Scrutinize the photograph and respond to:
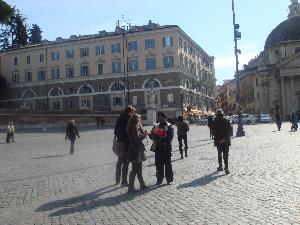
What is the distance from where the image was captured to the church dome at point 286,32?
91.4m

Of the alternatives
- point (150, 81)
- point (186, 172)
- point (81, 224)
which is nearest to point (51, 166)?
point (186, 172)

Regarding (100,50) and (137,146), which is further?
(100,50)

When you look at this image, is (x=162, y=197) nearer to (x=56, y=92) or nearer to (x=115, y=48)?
(x=115, y=48)

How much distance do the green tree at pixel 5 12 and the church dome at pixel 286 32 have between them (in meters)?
63.0

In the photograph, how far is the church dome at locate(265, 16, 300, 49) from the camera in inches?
3600

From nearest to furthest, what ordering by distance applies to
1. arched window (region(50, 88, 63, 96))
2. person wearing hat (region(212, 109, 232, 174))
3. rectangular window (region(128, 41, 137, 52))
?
person wearing hat (region(212, 109, 232, 174)) → rectangular window (region(128, 41, 137, 52)) → arched window (region(50, 88, 63, 96))

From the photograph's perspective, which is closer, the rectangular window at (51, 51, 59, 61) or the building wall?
the building wall

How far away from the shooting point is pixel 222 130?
43.4 feet

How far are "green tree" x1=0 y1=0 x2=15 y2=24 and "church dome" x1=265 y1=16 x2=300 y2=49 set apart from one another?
6300 cm

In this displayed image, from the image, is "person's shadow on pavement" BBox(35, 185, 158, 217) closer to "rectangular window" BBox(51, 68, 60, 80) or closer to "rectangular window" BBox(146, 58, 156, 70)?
"rectangular window" BBox(146, 58, 156, 70)

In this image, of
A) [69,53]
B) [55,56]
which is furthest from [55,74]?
[69,53]

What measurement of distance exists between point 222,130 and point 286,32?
84.6 m

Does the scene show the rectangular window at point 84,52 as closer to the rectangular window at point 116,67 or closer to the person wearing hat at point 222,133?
the rectangular window at point 116,67

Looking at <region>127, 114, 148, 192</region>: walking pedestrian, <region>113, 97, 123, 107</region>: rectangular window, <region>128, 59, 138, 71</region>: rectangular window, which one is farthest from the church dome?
<region>127, 114, 148, 192</region>: walking pedestrian
